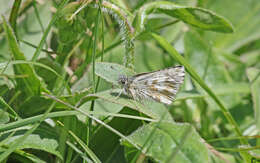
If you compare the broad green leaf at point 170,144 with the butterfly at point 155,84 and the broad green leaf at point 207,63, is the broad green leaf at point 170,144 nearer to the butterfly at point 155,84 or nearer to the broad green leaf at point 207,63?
the butterfly at point 155,84

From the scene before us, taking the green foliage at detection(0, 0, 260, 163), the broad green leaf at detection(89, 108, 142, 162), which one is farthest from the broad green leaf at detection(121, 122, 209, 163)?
the broad green leaf at detection(89, 108, 142, 162)

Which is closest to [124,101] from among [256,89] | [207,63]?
[256,89]

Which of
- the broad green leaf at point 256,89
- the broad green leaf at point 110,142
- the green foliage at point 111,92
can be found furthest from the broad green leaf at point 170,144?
the broad green leaf at point 256,89

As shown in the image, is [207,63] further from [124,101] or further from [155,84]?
[124,101]

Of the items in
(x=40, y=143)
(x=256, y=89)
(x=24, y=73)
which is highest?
(x=24, y=73)

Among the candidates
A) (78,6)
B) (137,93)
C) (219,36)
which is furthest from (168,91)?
(219,36)

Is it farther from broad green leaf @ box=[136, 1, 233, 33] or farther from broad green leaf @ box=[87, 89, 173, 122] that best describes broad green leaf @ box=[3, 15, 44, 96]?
broad green leaf @ box=[136, 1, 233, 33]
